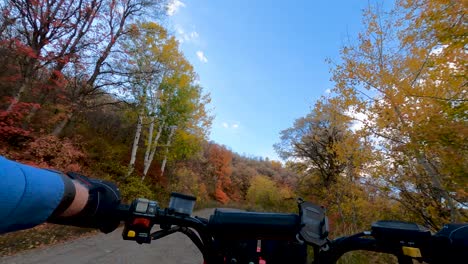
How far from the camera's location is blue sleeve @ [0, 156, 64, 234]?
0.80 m

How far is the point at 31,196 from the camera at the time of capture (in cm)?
88

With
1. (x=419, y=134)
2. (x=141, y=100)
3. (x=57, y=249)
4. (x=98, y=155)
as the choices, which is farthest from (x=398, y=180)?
(x=98, y=155)

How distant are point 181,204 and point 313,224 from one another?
0.71 m

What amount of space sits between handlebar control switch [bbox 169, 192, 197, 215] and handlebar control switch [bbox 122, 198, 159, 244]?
0.12 metres

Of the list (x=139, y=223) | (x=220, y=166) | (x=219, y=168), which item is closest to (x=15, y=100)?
(x=139, y=223)

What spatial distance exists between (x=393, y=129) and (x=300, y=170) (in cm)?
1279

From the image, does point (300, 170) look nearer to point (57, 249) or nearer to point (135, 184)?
point (135, 184)

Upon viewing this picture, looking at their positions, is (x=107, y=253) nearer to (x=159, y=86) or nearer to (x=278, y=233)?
(x=278, y=233)

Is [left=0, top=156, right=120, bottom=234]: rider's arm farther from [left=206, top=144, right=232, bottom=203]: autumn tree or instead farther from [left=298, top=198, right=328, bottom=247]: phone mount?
[left=206, top=144, right=232, bottom=203]: autumn tree

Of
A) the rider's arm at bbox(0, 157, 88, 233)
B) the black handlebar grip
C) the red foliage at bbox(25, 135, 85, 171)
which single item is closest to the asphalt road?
the red foliage at bbox(25, 135, 85, 171)

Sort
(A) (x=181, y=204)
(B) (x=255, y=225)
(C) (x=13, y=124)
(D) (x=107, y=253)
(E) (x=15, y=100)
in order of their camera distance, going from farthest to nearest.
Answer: (C) (x=13, y=124), (E) (x=15, y=100), (D) (x=107, y=253), (A) (x=181, y=204), (B) (x=255, y=225)

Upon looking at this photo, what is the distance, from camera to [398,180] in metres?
6.98

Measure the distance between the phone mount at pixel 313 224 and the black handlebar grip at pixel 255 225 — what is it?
34mm

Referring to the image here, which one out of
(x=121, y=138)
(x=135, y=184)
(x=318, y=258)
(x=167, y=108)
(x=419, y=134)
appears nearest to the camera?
(x=318, y=258)
